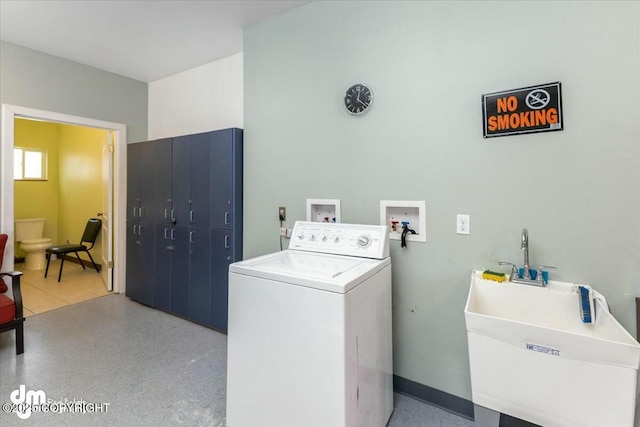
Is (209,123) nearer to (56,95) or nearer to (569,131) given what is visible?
(56,95)

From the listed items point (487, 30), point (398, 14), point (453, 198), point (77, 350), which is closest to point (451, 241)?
point (453, 198)

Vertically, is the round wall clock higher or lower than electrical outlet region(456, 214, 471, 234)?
higher

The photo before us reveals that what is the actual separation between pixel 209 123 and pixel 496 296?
3.18 meters

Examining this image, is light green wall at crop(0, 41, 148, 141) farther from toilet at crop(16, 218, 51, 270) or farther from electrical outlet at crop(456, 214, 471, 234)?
electrical outlet at crop(456, 214, 471, 234)

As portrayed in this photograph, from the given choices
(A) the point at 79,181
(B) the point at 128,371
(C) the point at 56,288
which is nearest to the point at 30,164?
(A) the point at 79,181

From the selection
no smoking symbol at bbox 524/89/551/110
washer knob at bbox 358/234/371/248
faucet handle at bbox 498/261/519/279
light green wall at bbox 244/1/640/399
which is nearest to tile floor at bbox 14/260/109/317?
light green wall at bbox 244/1/640/399

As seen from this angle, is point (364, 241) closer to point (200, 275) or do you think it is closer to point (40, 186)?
point (200, 275)

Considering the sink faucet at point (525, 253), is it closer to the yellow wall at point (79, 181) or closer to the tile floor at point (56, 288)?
the tile floor at point (56, 288)

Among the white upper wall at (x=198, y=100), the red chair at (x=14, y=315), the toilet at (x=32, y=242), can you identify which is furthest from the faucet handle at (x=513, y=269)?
the toilet at (x=32, y=242)

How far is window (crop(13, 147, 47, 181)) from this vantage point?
204 inches

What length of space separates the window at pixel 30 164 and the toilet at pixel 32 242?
0.79 meters

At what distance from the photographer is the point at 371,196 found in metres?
2.09

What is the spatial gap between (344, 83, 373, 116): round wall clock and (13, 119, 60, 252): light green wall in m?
6.09

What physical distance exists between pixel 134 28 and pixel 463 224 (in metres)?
3.20
